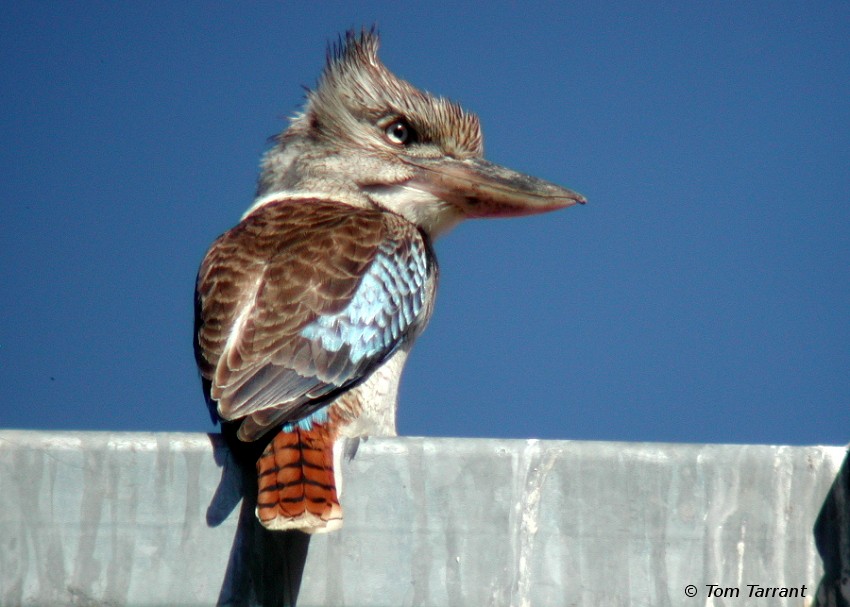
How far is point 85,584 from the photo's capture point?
86.8 inches

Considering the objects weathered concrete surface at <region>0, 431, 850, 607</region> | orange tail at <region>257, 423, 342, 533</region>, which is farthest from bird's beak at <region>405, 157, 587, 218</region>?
weathered concrete surface at <region>0, 431, 850, 607</region>

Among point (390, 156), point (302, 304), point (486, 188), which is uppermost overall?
point (390, 156)

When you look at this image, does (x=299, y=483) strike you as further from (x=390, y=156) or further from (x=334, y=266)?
(x=390, y=156)

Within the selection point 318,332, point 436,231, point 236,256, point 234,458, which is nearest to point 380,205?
point 436,231

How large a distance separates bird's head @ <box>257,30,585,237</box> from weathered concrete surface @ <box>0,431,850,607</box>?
212 centimetres

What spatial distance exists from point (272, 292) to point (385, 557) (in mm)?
1353

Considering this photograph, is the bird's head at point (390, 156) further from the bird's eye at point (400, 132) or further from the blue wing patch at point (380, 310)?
the blue wing patch at point (380, 310)

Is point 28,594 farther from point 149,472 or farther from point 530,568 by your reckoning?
point 530,568

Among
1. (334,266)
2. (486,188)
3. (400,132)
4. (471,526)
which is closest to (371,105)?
(400,132)

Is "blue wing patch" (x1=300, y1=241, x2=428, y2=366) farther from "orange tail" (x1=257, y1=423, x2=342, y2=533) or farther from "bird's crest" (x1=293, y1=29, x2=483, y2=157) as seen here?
"bird's crest" (x1=293, y1=29, x2=483, y2=157)

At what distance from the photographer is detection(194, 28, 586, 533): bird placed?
117 inches

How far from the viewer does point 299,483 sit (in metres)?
2.68

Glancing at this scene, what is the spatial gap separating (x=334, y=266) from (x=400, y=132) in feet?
4.40

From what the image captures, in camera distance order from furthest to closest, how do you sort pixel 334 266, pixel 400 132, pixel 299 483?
pixel 400 132 < pixel 334 266 < pixel 299 483
